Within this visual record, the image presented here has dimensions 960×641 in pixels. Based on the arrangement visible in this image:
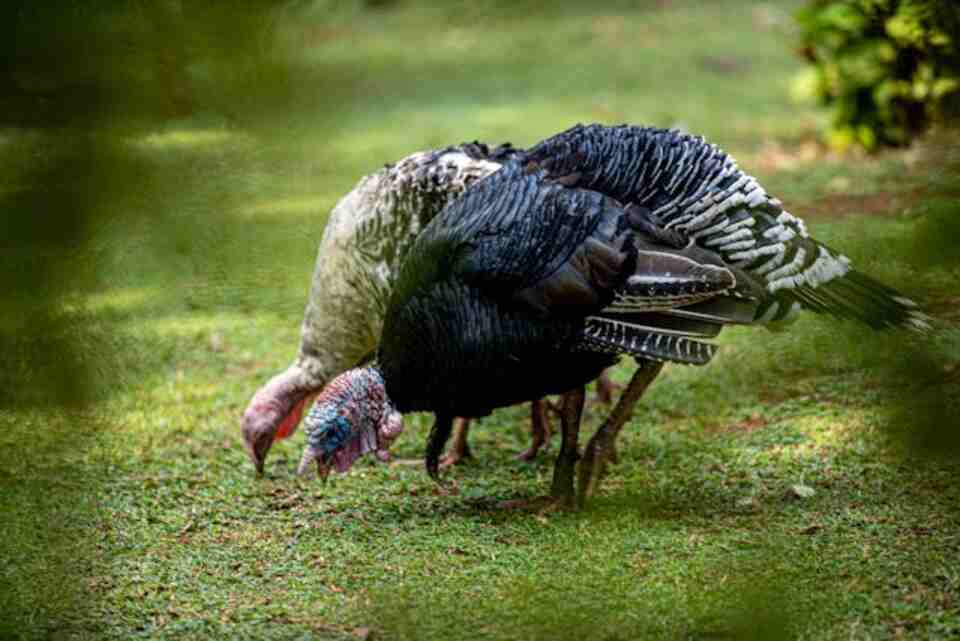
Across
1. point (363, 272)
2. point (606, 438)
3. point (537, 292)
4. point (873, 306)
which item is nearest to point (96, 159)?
point (873, 306)

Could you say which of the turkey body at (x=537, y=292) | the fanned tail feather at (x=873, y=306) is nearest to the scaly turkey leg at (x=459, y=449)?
the turkey body at (x=537, y=292)

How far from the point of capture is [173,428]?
5461 millimetres

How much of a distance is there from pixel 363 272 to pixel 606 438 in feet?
4.53

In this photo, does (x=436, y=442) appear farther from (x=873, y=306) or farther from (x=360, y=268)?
(x=873, y=306)

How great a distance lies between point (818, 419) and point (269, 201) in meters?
3.96

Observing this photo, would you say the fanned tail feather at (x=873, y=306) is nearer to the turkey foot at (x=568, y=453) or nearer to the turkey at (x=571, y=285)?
the turkey at (x=571, y=285)

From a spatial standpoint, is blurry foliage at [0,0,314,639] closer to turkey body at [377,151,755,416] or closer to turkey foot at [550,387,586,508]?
turkey body at [377,151,755,416]

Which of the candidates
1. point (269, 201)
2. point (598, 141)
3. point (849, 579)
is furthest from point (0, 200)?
point (598, 141)

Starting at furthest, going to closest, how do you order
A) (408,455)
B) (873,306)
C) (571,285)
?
(408,455) → (571,285) → (873,306)

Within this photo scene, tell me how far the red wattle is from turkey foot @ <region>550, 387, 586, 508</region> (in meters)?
1.41

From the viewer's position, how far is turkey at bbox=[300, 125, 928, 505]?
3.97m

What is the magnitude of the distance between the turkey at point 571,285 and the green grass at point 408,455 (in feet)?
1.02

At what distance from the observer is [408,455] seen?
5.20m

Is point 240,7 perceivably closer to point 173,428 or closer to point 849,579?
point 849,579
